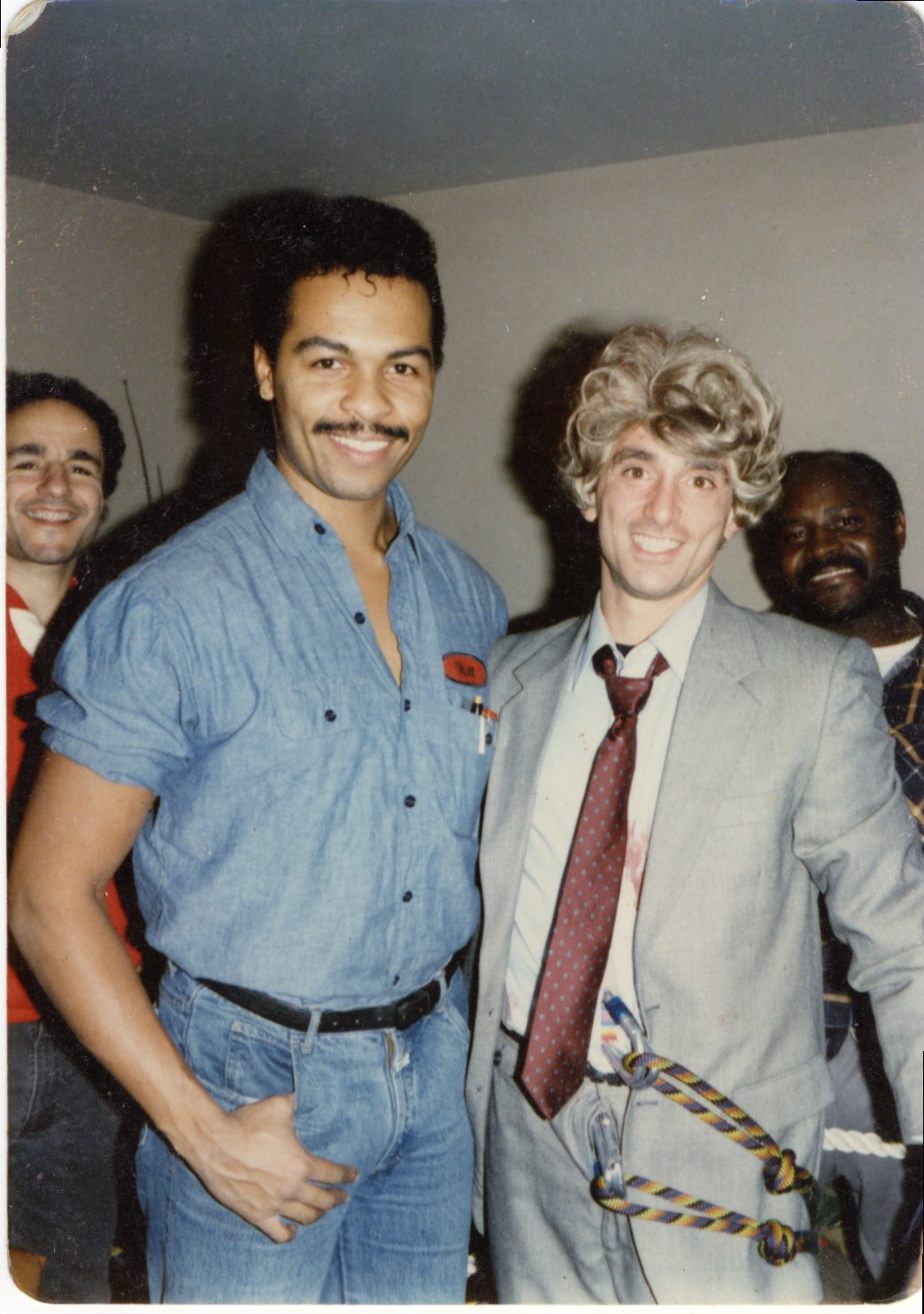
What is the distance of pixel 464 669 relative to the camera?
1877 millimetres

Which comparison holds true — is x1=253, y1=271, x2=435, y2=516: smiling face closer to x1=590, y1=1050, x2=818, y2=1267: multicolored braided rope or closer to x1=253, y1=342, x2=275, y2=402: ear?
x1=253, y1=342, x2=275, y2=402: ear

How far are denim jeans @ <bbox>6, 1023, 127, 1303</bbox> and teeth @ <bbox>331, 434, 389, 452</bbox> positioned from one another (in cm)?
141

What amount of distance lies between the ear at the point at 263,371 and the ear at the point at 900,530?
7.05ft

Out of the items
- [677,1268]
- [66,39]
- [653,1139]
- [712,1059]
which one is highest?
[66,39]

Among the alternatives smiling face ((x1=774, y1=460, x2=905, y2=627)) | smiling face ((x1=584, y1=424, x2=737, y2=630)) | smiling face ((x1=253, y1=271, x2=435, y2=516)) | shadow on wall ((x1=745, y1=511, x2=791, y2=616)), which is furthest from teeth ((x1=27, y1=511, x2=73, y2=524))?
shadow on wall ((x1=745, y1=511, x2=791, y2=616))

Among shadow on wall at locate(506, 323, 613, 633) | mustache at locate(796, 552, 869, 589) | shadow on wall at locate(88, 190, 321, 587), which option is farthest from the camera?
shadow on wall at locate(506, 323, 613, 633)

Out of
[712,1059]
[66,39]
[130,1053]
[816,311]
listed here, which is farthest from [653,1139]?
[816,311]

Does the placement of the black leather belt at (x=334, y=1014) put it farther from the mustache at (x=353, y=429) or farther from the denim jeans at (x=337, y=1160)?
the mustache at (x=353, y=429)

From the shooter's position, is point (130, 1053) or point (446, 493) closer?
point (130, 1053)

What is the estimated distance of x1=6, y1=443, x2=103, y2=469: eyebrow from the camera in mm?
2342

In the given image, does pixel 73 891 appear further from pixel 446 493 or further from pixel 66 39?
pixel 446 493

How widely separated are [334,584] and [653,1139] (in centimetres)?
108

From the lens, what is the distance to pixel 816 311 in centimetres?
378

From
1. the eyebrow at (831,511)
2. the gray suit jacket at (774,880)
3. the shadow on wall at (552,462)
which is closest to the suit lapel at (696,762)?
the gray suit jacket at (774,880)
